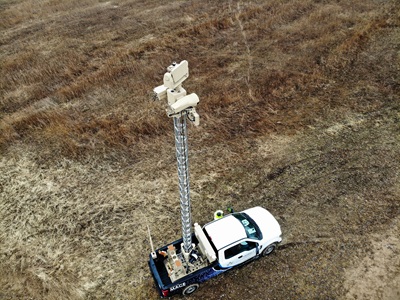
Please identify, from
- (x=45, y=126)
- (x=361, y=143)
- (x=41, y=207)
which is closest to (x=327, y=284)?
(x=361, y=143)

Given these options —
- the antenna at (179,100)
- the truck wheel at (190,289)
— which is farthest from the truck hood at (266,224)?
the antenna at (179,100)

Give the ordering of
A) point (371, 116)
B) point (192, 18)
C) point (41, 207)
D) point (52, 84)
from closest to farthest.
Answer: point (41, 207) → point (371, 116) → point (52, 84) → point (192, 18)

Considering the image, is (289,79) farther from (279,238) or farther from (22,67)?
(22,67)

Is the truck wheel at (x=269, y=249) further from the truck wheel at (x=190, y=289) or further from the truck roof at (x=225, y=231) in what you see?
the truck wheel at (x=190, y=289)

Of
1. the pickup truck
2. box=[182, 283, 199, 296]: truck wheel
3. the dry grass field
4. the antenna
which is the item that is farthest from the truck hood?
the antenna

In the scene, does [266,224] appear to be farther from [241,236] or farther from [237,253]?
[237,253]

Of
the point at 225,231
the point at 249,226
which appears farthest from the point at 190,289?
the point at 249,226

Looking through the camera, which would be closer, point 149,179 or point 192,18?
point 149,179
